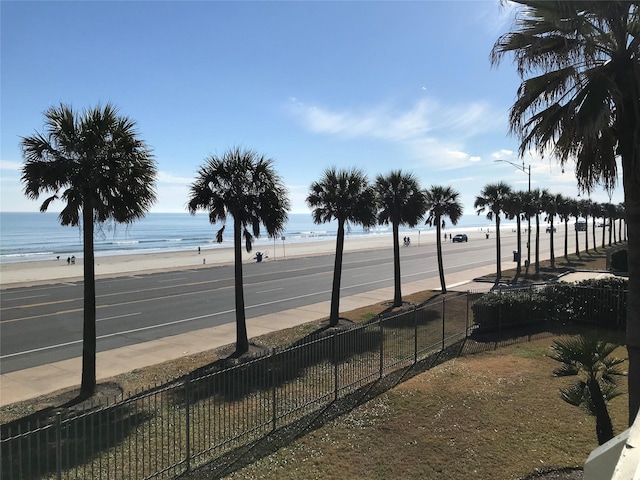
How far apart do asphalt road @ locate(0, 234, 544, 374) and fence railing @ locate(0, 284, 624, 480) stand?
6.54m

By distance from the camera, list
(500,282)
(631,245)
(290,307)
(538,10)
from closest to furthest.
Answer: (631,245)
(538,10)
(290,307)
(500,282)

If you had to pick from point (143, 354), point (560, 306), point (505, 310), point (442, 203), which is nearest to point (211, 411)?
point (143, 354)

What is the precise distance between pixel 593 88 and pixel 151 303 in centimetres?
2090

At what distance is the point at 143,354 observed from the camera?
1359cm

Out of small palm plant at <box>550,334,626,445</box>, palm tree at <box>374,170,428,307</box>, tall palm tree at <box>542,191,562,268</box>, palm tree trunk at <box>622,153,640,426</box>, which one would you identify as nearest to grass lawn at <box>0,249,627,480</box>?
small palm plant at <box>550,334,626,445</box>

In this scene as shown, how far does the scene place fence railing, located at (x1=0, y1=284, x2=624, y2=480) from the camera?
6359 millimetres

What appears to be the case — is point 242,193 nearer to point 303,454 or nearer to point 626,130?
point 303,454

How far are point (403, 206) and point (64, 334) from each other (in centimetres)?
Result: 1460

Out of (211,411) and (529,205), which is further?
(529,205)

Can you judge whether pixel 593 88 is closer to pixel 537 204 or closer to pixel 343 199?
pixel 343 199

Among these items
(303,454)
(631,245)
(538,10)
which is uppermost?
(538,10)

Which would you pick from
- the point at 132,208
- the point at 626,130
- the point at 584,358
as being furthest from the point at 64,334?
the point at 626,130

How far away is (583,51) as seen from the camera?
20.9ft

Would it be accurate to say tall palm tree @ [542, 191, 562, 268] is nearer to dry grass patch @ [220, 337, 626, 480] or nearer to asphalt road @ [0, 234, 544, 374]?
asphalt road @ [0, 234, 544, 374]
